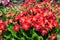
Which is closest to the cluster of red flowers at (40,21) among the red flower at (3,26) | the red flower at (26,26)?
the red flower at (26,26)

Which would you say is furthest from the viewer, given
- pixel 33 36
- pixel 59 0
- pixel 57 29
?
pixel 59 0

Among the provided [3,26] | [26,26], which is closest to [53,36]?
[26,26]

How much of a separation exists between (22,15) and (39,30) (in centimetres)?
42

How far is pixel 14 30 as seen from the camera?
333cm

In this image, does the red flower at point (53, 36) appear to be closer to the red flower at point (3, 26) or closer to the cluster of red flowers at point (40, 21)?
the cluster of red flowers at point (40, 21)

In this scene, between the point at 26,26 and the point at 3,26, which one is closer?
the point at 26,26

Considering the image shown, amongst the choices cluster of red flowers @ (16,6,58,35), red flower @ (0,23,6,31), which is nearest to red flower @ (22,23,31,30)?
cluster of red flowers @ (16,6,58,35)

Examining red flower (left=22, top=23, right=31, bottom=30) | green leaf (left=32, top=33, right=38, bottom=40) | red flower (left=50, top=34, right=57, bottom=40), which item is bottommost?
red flower (left=50, top=34, right=57, bottom=40)

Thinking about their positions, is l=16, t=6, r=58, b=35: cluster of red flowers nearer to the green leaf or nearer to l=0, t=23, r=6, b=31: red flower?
the green leaf

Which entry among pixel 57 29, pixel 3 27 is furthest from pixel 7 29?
pixel 57 29

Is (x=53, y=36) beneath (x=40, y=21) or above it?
beneath

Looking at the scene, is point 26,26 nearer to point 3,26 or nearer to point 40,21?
point 40,21

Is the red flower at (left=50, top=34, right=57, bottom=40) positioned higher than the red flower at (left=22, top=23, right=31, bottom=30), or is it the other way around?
the red flower at (left=22, top=23, right=31, bottom=30)

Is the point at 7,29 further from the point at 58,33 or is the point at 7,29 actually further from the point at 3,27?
the point at 58,33
